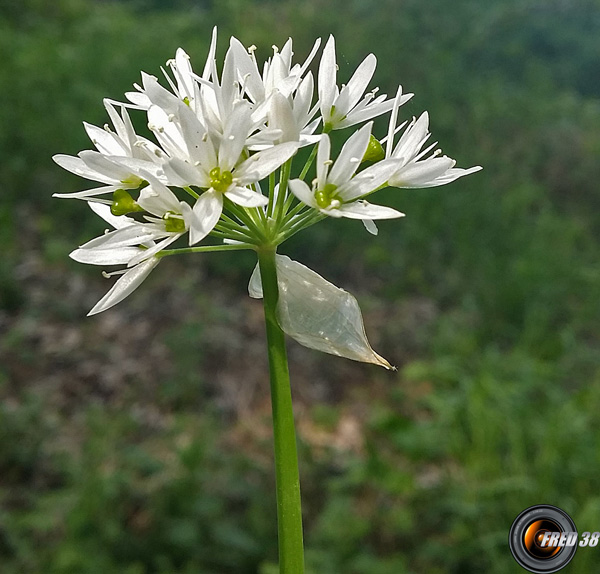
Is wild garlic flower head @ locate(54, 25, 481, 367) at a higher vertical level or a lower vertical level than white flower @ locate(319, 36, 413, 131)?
lower

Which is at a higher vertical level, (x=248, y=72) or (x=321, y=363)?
(x=321, y=363)

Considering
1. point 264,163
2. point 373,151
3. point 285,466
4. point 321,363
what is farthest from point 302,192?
point 321,363

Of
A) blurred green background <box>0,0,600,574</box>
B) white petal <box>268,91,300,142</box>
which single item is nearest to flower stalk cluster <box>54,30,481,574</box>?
white petal <box>268,91,300,142</box>

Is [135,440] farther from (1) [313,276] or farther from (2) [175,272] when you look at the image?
(1) [313,276]

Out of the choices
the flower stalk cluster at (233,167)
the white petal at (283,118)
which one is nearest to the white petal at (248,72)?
the flower stalk cluster at (233,167)

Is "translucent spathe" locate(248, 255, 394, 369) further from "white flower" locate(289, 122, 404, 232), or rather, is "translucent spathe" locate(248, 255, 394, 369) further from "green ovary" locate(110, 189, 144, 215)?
"green ovary" locate(110, 189, 144, 215)

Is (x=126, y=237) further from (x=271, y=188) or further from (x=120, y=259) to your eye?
(x=271, y=188)

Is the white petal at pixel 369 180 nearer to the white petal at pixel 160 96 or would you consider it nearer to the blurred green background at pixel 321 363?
the white petal at pixel 160 96
